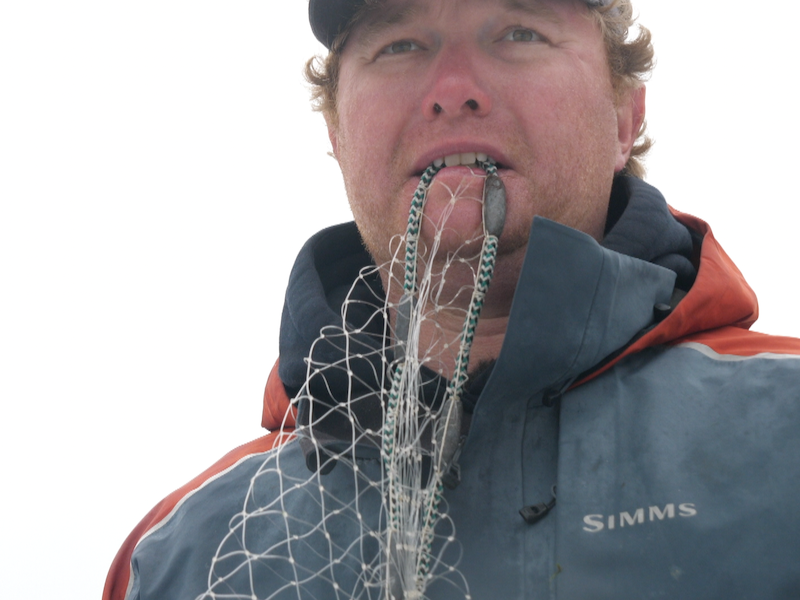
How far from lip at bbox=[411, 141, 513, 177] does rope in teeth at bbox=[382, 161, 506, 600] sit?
32 cm

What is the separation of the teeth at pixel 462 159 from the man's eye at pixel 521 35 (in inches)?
15.4

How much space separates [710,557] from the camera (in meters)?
1.43

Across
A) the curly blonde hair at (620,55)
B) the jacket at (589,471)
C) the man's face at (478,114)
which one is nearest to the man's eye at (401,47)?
the man's face at (478,114)

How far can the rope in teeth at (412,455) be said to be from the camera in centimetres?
154

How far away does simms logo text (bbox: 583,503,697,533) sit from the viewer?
149cm

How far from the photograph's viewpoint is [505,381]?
1680mm

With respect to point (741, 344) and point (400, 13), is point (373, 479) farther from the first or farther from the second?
point (400, 13)

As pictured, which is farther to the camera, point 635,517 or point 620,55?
point 620,55

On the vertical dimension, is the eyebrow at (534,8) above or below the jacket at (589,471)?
above

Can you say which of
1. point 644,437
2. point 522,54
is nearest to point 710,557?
point 644,437

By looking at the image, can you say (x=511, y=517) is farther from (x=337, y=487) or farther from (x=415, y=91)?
(x=415, y=91)

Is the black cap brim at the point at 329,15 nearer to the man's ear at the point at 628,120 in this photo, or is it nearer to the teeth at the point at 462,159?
the teeth at the point at 462,159

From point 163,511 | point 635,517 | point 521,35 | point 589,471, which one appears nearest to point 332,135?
point 521,35

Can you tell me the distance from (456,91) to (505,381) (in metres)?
0.86
